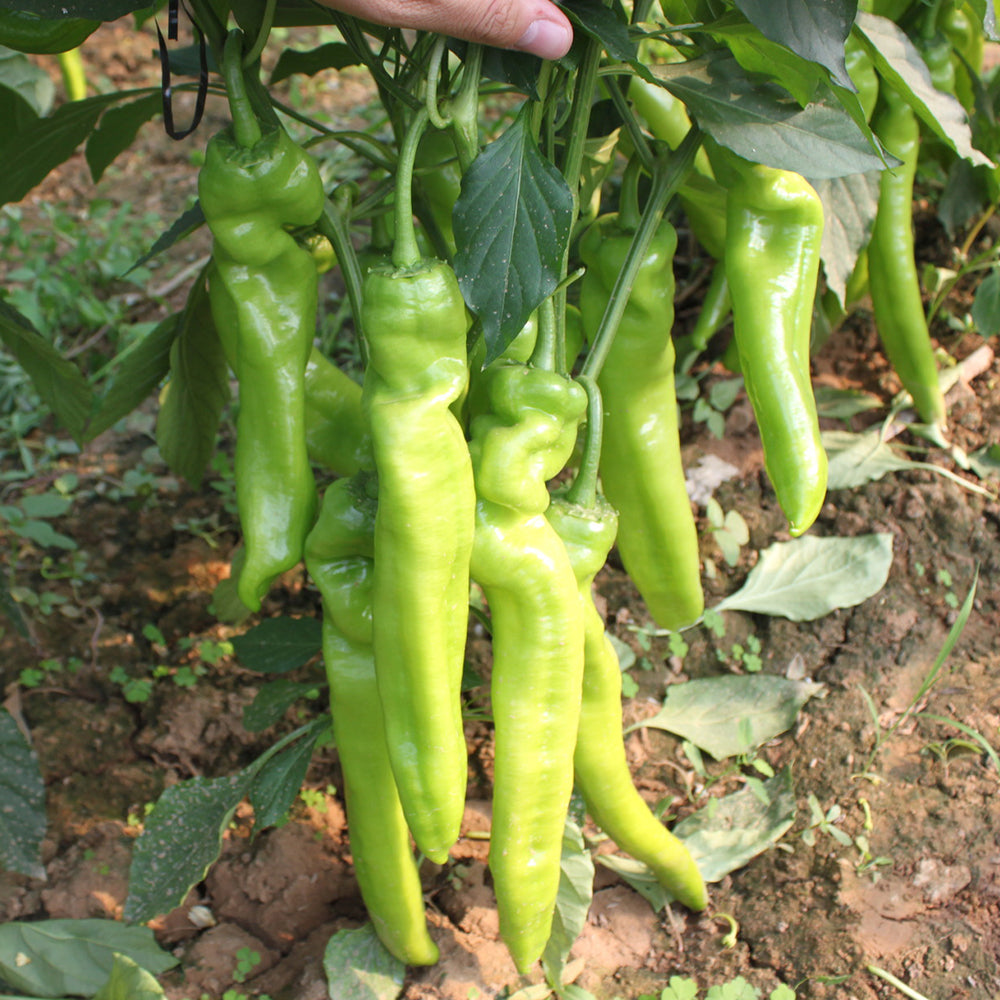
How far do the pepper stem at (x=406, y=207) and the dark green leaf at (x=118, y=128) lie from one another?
2.04 feet

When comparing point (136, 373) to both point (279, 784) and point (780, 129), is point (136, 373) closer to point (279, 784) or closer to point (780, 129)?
point (279, 784)

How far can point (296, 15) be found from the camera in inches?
47.8

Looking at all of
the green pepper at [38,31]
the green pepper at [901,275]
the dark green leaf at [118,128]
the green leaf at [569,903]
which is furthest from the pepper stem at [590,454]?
the green pepper at [901,275]

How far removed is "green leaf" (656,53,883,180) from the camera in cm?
106

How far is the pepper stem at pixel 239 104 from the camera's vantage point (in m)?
0.96

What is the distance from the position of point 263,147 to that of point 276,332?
0.62 feet

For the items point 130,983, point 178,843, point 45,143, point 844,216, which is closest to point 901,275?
point 844,216

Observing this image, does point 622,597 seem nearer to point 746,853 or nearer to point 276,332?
point 746,853

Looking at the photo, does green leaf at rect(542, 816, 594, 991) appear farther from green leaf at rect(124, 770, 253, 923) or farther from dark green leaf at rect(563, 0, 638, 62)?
dark green leaf at rect(563, 0, 638, 62)

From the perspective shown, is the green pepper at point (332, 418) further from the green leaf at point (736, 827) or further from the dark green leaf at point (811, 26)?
the green leaf at point (736, 827)

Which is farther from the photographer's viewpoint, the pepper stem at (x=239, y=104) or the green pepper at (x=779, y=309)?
the green pepper at (x=779, y=309)

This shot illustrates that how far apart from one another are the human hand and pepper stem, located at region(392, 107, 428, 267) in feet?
0.25

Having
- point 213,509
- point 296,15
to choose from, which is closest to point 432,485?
point 296,15

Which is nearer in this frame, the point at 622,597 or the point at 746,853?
the point at 746,853
